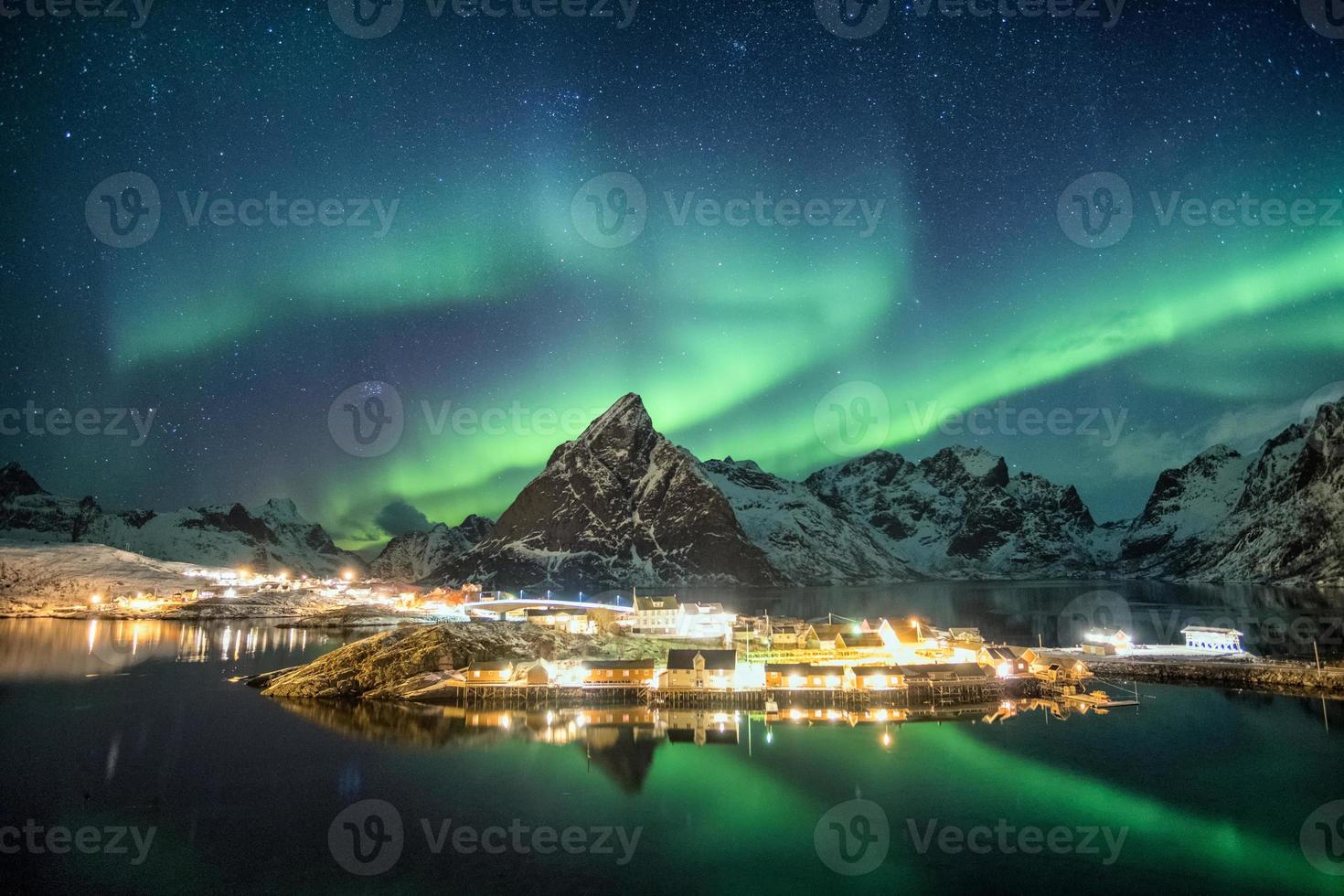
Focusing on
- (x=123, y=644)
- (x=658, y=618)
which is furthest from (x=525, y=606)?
(x=123, y=644)

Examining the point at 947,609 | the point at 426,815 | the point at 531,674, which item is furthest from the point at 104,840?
the point at 947,609

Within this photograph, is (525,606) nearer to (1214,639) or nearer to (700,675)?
(700,675)

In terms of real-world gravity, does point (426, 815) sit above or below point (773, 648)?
below

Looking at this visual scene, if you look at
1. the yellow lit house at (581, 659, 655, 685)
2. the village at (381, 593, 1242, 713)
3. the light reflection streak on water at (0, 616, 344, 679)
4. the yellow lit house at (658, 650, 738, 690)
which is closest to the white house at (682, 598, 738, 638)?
the village at (381, 593, 1242, 713)

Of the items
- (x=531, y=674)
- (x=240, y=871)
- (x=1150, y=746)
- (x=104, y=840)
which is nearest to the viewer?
(x=240, y=871)

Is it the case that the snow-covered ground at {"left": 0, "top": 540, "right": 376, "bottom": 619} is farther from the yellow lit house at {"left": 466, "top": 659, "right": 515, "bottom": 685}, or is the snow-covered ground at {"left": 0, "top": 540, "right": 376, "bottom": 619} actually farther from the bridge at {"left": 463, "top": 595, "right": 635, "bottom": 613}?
the yellow lit house at {"left": 466, "top": 659, "right": 515, "bottom": 685}

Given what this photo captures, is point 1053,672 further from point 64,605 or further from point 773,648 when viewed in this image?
point 64,605

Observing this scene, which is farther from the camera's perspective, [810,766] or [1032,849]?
[810,766]
